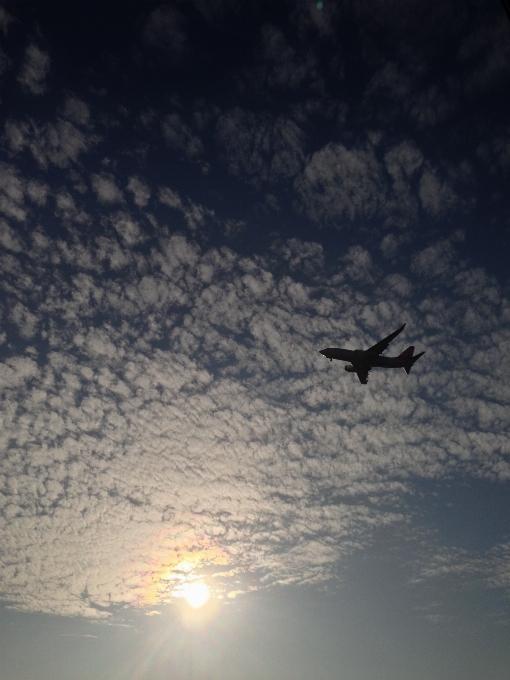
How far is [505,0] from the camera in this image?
37.0 ft

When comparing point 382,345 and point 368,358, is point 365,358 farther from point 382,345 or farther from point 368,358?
point 382,345

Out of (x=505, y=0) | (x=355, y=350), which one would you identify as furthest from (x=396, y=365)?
(x=505, y=0)

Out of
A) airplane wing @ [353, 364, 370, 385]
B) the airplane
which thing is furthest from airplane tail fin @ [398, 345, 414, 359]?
airplane wing @ [353, 364, 370, 385]

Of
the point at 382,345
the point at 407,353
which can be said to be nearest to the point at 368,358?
the point at 382,345

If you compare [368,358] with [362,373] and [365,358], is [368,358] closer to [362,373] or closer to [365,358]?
[365,358]

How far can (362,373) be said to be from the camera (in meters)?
52.1

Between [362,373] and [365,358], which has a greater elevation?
[365,358]

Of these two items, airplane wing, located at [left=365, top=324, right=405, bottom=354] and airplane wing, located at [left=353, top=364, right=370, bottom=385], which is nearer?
airplane wing, located at [left=365, top=324, right=405, bottom=354]

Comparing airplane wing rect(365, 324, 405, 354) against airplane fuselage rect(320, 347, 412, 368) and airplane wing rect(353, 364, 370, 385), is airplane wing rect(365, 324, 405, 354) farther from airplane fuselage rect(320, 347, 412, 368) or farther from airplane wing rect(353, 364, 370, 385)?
airplane wing rect(353, 364, 370, 385)

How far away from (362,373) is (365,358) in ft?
10.8

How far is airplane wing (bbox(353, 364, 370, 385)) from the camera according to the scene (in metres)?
51.7

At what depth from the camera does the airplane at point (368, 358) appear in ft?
161

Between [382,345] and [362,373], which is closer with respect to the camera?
[382,345]

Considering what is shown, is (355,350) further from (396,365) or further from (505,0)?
(505,0)
